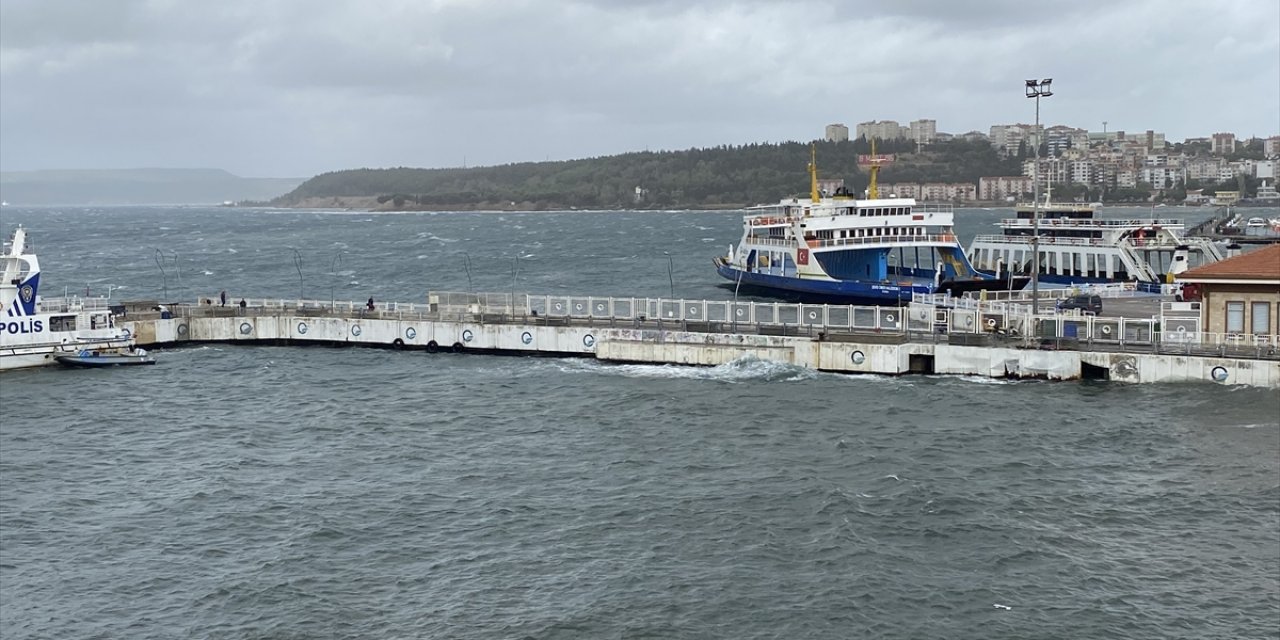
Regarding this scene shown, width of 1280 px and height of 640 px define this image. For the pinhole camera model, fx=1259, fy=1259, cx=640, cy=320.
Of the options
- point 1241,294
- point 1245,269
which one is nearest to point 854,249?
point 1241,294

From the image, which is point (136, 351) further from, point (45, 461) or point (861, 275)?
point (861, 275)

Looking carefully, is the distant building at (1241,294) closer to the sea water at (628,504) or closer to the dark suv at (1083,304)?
the sea water at (628,504)

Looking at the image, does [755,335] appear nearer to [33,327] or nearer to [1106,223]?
[33,327]

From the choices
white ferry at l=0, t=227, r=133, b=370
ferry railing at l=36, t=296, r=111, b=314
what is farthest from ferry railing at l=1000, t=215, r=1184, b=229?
white ferry at l=0, t=227, r=133, b=370

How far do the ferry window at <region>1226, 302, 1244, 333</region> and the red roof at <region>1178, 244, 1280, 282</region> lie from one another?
1157 millimetres

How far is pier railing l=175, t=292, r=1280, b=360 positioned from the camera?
43250 mm

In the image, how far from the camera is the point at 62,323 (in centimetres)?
5106

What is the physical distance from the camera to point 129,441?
3744 centimetres

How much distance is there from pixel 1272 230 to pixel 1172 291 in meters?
59.7

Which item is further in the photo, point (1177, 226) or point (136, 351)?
point (1177, 226)

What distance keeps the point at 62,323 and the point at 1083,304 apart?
138ft

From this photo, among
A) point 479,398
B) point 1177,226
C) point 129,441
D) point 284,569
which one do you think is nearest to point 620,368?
point 479,398

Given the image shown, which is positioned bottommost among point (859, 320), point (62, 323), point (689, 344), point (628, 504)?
point (628, 504)

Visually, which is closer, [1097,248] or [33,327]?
[33,327]
